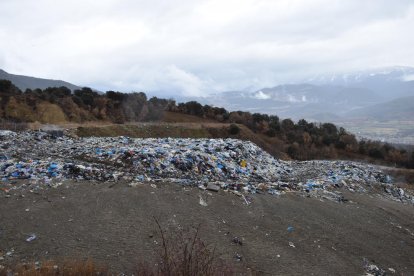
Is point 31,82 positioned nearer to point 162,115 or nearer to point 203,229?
point 162,115

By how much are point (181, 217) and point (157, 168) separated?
11.1 ft

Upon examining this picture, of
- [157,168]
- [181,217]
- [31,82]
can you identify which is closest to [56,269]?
[181,217]

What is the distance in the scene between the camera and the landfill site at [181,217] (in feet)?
18.5

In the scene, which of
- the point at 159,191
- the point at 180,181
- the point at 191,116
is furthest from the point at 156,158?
the point at 191,116

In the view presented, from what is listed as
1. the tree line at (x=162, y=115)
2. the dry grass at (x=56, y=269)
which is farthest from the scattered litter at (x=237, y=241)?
the tree line at (x=162, y=115)

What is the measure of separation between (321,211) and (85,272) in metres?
5.77

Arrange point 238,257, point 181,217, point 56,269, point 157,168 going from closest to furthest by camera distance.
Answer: point 56,269 → point 238,257 → point 181,217 → point 157,168

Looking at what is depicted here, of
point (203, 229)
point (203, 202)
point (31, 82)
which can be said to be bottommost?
point (203, 229)

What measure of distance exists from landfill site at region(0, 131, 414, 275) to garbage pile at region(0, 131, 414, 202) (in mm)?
43

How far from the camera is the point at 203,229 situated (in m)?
6.54

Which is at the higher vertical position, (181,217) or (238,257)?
(181,217)

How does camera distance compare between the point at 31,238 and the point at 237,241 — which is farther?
the point at 237,241

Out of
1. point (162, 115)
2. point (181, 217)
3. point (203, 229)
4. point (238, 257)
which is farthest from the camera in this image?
point (162, 115)

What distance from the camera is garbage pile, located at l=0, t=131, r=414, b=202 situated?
27.5 feet
